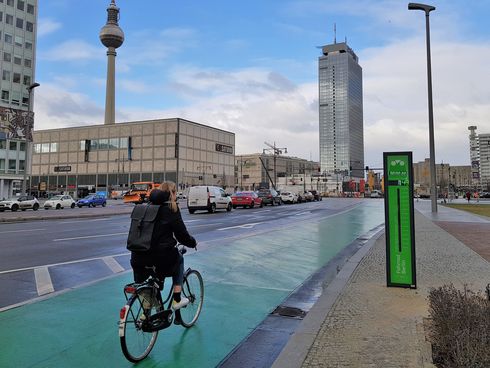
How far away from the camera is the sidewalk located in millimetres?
4078

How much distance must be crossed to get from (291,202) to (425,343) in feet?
152

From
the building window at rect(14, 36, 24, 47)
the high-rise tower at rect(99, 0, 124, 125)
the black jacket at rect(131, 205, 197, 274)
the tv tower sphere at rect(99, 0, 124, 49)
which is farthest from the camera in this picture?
the tv tower sphere at rect(99, 0, 124, 49)

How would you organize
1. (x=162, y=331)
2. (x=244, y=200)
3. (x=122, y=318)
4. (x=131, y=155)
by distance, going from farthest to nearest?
(x=131, y=155) → (x=244, y=200) → (x=162, y=331) → (x=122, y=318)

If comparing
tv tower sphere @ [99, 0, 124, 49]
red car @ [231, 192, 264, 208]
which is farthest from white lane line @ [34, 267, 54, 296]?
tv tower sphere @ [99, 0, 124, 49]

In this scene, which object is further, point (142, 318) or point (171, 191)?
point (171, 191)

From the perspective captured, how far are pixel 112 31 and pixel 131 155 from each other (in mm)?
38471

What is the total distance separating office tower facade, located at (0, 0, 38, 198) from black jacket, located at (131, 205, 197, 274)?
68690 millimetres

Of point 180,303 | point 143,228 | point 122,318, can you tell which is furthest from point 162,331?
point 143,228

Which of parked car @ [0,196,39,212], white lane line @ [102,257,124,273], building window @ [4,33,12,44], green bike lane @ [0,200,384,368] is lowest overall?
green bike lane @ [0,200,384,368]

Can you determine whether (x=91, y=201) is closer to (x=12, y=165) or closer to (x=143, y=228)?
(x=12, y=165)

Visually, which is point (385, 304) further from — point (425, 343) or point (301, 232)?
point (301, 232)

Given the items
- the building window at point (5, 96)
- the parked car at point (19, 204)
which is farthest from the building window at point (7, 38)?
the parked car at point (19, 204)

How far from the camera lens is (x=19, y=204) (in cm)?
3791

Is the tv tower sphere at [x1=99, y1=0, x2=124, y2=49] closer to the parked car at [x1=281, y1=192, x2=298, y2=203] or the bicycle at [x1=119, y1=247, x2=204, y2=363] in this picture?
the parked car at [x1=281, y1=192, x2=298, y2=203]
